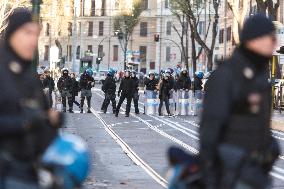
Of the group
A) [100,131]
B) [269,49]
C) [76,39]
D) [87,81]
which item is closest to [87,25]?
[76,39]

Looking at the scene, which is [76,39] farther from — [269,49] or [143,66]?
[269,49]

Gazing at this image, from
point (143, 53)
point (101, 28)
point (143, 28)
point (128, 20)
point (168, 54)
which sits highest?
point (128, 20)

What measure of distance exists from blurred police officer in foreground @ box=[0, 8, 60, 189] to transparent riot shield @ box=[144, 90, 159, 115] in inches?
1289

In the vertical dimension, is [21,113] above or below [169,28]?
below

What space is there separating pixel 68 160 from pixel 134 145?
1639cm

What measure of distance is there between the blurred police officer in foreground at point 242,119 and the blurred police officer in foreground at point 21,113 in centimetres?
102

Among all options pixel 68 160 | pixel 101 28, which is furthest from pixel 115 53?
pixel 68 160

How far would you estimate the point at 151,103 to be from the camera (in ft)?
130

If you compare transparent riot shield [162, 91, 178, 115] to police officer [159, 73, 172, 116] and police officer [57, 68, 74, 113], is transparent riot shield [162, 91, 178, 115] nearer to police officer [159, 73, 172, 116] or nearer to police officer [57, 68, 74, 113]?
police officer [159, 73, 172, 116]

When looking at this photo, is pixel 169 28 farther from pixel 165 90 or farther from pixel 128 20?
pixel 165 90

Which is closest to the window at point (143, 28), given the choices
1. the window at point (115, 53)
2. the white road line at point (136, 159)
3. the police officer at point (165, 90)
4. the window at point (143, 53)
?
the window at point (143, 53)

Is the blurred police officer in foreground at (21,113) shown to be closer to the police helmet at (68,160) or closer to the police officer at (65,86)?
the police helmet at (68,160)

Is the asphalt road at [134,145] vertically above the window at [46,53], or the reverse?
the window at [46,53]

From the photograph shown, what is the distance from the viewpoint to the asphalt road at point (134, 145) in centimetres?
1531
